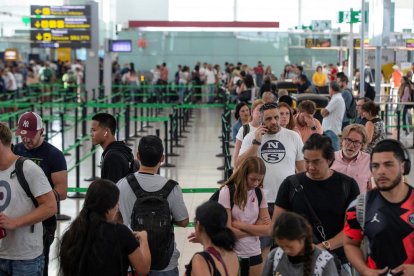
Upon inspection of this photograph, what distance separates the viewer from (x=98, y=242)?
5285 mm

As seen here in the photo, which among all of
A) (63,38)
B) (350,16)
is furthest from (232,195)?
(63,38)

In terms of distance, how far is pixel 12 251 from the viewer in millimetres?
6230

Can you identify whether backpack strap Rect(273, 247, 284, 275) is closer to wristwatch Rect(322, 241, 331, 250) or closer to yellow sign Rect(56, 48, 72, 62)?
wristwatch Rect(322, 241, 331, 250)

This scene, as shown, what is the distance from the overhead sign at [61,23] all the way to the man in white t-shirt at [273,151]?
79.1ft

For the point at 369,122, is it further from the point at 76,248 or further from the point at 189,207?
the point at 76,248

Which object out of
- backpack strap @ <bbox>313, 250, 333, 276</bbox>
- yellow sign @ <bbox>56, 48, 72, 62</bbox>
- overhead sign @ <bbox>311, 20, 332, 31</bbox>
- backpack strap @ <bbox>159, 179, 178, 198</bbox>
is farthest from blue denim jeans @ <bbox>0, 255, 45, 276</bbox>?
yellow sign @ <bbox>56, 48, 72, 62</bbox>

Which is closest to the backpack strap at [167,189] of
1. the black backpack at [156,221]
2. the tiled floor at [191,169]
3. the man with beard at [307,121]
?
the black backpack at [156,221]

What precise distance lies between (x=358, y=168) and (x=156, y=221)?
1.93 metres

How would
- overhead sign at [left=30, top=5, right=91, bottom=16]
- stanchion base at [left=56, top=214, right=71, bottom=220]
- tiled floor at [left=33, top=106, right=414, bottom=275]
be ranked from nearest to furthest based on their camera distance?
tiled floor at [left=33, top=106, right=414, bottom=275], stanchion base at [left=56, top=214, right=71, bottom=220], overhead sign at [left=30, top=5, right=91, bottom=16]

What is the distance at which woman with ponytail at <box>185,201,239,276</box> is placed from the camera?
196 inches

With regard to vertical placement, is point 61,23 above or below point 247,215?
above

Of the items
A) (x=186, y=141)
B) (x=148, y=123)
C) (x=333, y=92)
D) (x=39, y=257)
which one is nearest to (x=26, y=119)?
(x=39, y=257)

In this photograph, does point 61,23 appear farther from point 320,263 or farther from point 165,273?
point 320,263

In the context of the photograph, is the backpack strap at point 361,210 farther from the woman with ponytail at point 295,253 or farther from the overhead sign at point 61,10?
the overhead sign at point 61,10
